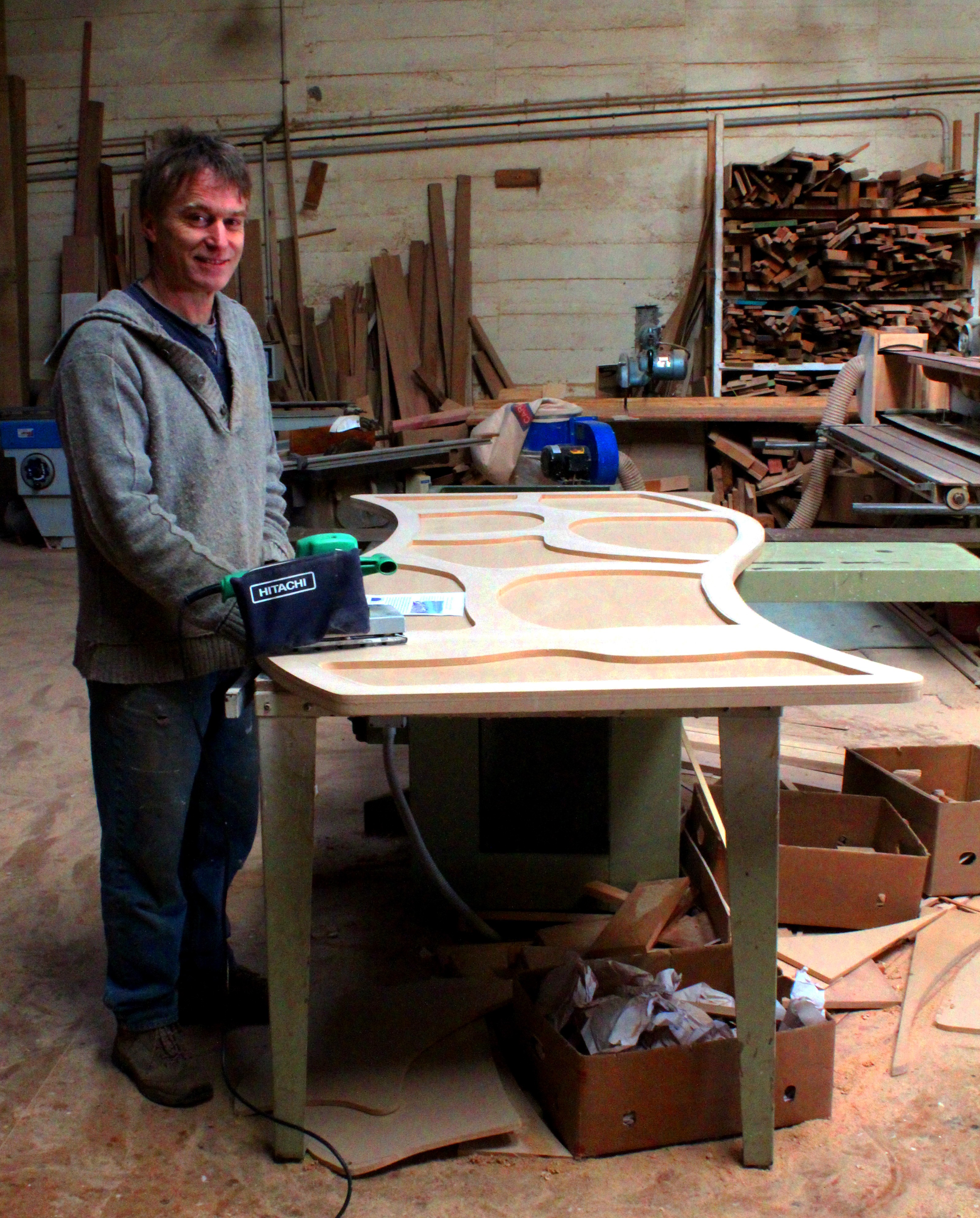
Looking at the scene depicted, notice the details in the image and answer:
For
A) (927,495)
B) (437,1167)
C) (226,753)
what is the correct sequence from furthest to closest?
(927,495), (226,753), (437,1167)

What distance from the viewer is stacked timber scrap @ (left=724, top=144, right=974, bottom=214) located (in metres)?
6.39

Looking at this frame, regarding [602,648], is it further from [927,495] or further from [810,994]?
[927,495]

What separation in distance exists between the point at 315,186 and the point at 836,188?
3.23 metres

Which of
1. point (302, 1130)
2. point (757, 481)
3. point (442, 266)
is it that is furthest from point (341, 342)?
point (302, 1130)

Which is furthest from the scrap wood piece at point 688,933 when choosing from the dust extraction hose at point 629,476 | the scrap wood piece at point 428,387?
the scrap wood piece at point 428,387

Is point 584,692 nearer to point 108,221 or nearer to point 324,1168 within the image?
point 324,1168

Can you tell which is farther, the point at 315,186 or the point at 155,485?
the point at 315,186

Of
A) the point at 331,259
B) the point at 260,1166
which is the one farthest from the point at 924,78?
the point at 260,1166

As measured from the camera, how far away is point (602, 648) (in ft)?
4.88

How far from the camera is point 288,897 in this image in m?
1.53

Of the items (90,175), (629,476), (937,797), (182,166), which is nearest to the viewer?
(182,166)

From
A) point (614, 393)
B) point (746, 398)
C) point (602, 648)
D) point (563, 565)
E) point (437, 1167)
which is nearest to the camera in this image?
point (602, 648)

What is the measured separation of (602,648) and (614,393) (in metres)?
5.66

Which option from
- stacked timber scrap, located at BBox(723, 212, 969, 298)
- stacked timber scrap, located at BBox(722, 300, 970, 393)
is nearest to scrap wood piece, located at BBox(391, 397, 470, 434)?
stacked timber scrap, located at BBox(722, 300, 970, 393)
